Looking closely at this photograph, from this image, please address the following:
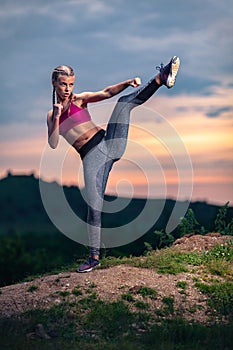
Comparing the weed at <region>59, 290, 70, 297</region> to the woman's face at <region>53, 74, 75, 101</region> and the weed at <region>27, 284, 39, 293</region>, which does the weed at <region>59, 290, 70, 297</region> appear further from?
the woman's face at <region>53, 74, 75, 101</region>

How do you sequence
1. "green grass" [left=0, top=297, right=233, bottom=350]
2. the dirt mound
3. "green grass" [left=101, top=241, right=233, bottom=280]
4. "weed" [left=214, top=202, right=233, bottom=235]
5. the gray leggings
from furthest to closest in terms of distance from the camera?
1. "weed" [left=214, top=202, right=233, bottom=235]
2. the dirt mound
3. "green grass" [left=101, top=241, right=233, bottom=280]
4. the gray leggings
5. "green grass" [left=0, top=297, right=233, bottom=350]

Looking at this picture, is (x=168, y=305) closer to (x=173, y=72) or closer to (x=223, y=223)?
(x=173, y=72)

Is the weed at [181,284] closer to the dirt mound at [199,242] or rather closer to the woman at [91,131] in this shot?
the woman at [91,131]

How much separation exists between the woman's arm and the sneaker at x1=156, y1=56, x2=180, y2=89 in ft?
1.09

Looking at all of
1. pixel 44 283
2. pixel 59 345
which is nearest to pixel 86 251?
pixel 44 283

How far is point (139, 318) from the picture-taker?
7.19 metres

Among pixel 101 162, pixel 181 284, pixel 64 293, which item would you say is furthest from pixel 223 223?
pixel 64 293

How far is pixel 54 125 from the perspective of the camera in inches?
321

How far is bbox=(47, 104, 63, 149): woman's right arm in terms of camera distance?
8.10 metres

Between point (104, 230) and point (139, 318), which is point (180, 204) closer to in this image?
point (104, 230)

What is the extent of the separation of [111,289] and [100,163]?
5.40 ft

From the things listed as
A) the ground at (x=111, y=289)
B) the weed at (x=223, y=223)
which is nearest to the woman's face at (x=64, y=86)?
the ground at (x=111, y=289)

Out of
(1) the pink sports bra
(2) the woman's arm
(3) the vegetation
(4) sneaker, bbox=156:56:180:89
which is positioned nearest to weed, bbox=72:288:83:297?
(3) the vegetation

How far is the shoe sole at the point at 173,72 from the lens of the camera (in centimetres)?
775
